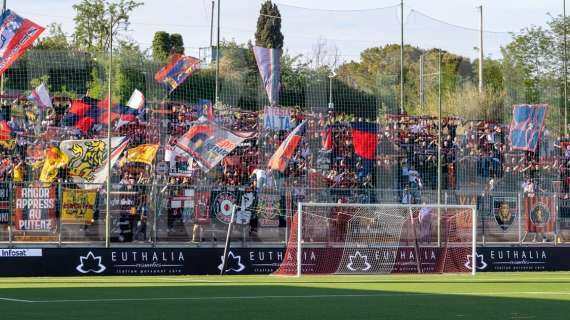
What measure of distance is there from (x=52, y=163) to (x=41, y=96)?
3387mm

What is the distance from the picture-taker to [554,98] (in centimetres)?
3962

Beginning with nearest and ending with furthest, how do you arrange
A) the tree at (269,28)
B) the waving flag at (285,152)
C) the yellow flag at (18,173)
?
the yellow flag at (18,173), the waving flag at (285,152), the tree at (269,28)

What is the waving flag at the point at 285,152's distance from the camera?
3303 cm

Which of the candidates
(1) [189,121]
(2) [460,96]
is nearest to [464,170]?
(1) [189,121]

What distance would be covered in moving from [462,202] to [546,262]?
295 cm

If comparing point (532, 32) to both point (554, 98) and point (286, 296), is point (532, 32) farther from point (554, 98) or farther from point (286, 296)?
point (286, 296)

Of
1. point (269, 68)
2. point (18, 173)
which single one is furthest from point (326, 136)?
point (18, 173)

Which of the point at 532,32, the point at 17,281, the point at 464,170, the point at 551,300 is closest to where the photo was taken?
the point at 551,300

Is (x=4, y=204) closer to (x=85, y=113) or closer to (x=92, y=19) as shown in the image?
(x=85, y=113)

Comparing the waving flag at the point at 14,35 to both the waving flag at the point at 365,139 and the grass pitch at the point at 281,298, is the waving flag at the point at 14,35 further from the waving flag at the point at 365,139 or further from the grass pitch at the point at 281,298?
the waving flag at the point at 365,139

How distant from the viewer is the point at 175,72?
34.3 metres

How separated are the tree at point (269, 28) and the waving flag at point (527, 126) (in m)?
→ 13.9

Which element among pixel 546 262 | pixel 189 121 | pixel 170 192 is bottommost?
pixel 546 262

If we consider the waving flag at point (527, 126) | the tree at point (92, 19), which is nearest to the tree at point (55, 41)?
the tree at point (92, 19)
